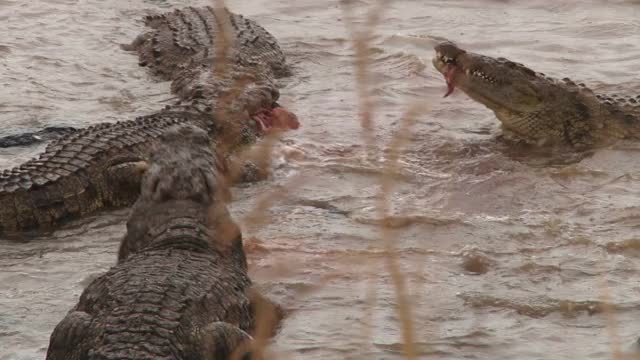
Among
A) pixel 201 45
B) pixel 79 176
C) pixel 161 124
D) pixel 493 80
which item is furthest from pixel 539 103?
pixel 79 176

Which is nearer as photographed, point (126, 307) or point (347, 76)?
point (126, 307)

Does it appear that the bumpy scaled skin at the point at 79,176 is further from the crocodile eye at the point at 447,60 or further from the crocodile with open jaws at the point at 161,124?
the crocodile eye at the point at 447,60

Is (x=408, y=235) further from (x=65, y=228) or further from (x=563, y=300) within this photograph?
(x=65, y=228)

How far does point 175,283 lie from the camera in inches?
200

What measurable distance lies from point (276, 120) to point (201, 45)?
75.8 inches

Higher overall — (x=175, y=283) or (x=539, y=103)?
(x=175, y=283)

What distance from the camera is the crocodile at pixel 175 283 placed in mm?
4715

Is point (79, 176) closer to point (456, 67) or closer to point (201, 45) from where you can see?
point (456, 67)

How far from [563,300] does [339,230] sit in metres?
1.41

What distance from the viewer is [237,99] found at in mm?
8875

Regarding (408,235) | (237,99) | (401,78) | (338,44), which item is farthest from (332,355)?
(338,44)

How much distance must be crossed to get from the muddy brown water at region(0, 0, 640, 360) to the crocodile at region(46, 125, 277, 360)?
378 millimetres

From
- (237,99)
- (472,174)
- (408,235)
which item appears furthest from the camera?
(237,99)

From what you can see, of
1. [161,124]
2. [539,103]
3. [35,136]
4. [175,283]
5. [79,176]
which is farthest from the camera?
[539,103]
